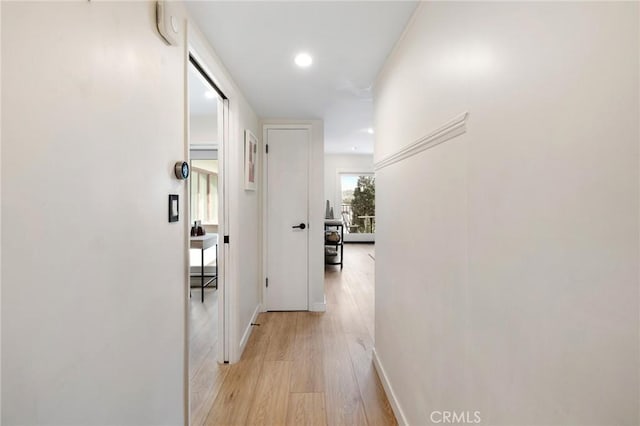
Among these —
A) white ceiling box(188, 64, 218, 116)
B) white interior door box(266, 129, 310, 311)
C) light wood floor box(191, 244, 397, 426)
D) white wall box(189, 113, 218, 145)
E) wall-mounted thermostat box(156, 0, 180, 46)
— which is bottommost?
light wood floor box(191, 244, 397, 426)

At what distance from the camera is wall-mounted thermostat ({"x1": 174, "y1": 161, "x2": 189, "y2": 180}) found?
1.24 m

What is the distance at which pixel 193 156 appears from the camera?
11.5ft

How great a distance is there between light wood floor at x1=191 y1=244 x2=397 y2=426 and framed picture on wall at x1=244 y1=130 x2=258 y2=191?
58.8 inches

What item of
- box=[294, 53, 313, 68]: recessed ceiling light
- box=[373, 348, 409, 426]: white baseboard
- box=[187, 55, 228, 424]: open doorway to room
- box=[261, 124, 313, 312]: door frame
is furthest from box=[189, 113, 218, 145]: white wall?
box=[373, 348, 409, 426]: white baseboard

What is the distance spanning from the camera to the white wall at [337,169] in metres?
7.82

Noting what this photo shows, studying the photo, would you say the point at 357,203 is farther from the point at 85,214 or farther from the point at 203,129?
the point at 85,214

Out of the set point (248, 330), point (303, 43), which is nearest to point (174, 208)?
point (303, 43)

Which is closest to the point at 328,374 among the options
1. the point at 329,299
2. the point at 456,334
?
the point at 456,334

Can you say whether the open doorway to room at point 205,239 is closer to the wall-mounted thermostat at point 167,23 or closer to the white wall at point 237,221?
the white wall at point 237,221

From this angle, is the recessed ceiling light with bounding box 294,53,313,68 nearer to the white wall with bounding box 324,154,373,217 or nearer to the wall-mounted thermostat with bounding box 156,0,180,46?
the wall-mounted thermostat with bounding box 156,0,180,46

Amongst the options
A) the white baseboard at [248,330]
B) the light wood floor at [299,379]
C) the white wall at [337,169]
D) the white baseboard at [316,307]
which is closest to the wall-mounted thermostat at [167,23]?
the light wood floor at [299,379]

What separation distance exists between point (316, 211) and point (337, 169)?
4651 millimetres

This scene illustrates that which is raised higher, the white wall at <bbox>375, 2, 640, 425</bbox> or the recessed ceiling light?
the recessed ceiling light

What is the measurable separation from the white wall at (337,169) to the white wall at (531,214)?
6481 mm
